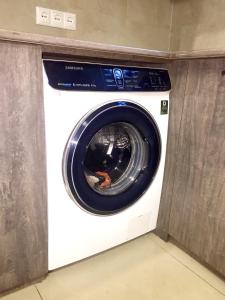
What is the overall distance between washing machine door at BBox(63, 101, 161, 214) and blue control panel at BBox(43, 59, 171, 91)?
0.08 metres

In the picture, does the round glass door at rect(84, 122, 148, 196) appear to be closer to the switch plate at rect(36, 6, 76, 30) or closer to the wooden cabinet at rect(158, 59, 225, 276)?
the wooden cabinet at rect(158, 59, 225, 276)

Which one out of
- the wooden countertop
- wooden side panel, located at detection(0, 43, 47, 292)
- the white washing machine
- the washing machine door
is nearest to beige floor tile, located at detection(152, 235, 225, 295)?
the white washing machine

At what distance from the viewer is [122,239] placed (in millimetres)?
1291

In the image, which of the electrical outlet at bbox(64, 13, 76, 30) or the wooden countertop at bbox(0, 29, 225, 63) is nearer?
the wooden countertop at bbox(0, 29, 225, 63)

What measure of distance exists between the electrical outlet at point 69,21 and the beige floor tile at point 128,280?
124 cm

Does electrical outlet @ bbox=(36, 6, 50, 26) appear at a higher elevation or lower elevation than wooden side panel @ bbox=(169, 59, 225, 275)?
higher

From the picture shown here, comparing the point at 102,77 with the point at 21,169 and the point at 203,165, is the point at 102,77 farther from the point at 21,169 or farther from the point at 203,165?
the point at 203,165

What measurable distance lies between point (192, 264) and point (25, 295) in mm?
784

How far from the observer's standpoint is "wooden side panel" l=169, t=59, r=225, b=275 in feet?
3.53

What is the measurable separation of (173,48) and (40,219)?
1.51m

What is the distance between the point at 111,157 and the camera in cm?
122

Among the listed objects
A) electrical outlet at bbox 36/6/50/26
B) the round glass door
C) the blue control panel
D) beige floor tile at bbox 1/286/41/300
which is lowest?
beige floor tile at bbox 1/286/41/300

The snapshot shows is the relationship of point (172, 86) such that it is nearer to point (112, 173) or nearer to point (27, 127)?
point (112, 173)

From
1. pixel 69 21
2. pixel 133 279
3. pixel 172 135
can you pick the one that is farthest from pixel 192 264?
pixel 69 21
